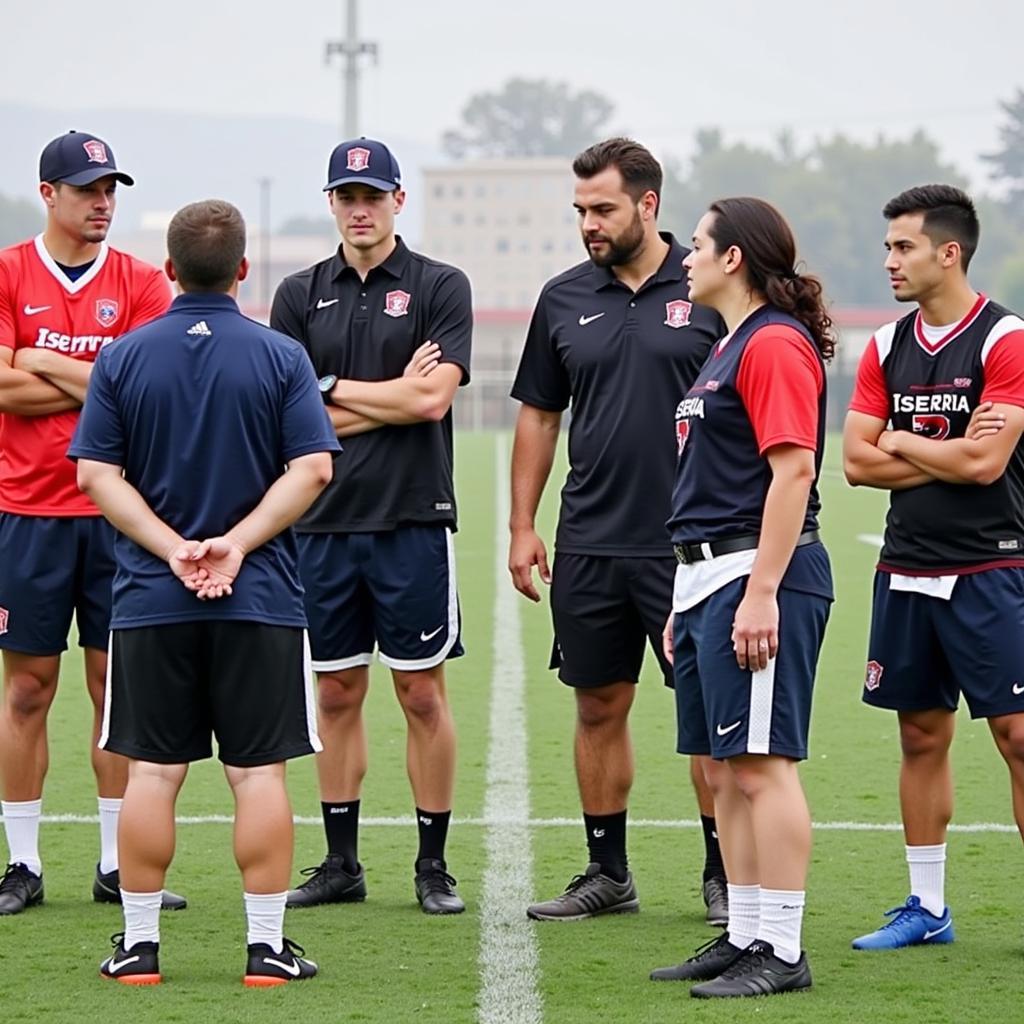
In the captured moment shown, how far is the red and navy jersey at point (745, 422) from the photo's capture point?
16.6ft

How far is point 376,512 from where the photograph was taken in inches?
255

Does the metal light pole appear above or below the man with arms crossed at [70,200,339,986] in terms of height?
above

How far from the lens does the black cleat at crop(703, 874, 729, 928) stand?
607 cm

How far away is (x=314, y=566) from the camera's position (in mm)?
6543

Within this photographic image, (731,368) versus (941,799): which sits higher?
(731,368)

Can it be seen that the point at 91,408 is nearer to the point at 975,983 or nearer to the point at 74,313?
the point at 74,313

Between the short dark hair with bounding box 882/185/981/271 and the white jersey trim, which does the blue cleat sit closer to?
the short dark hair with bounding box 882/185/981/271

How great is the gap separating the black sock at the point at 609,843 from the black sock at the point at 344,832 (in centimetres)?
76

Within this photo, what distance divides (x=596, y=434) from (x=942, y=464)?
1177mm

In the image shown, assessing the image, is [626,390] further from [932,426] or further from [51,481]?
[51,481]

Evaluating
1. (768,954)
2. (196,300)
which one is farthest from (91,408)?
(768,954)

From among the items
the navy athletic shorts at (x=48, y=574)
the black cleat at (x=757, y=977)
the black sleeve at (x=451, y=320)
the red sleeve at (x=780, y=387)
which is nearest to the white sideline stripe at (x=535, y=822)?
the navy athletic shorts at (x=48, y=574)

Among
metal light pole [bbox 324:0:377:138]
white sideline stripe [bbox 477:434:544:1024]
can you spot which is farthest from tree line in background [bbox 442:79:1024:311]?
white sideline stripe [bbox 477:434:544:1024]

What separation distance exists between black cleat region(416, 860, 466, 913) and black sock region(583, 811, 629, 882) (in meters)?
0.46
